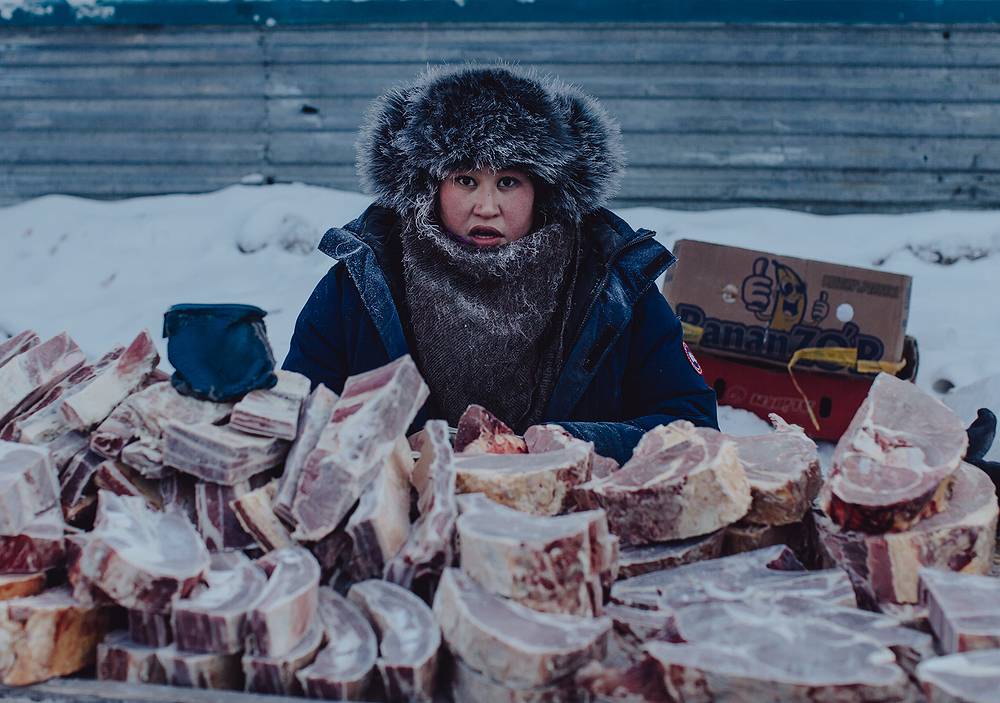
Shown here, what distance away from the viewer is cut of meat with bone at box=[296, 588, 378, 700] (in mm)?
1098

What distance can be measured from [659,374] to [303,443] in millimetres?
1336

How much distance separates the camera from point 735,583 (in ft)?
4.11

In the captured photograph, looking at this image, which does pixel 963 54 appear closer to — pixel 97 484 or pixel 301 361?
pixel 301 361

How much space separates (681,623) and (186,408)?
799mm

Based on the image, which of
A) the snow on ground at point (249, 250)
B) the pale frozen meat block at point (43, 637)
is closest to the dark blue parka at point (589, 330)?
the pale frozen meat block at point (43, 637)

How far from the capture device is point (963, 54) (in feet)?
20.1

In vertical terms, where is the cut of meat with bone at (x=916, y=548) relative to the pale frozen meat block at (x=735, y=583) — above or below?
above

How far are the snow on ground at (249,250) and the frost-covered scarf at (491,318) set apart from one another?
2718 mm

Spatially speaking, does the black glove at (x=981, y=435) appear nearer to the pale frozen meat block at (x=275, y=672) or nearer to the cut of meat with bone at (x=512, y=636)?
the cut of meat with bone at (x=512, y=636)

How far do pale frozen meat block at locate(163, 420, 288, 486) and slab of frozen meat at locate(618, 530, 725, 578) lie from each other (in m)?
0.55

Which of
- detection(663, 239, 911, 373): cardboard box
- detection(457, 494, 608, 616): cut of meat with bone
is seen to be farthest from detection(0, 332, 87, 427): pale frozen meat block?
detection(663, 239, 911, 373): cardboard box

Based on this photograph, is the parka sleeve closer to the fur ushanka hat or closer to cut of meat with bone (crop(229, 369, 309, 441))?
the fur ushanka hat

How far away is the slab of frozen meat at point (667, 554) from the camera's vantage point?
1340 mm

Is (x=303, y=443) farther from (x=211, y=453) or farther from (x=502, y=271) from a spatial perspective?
(x=502, y=271)
